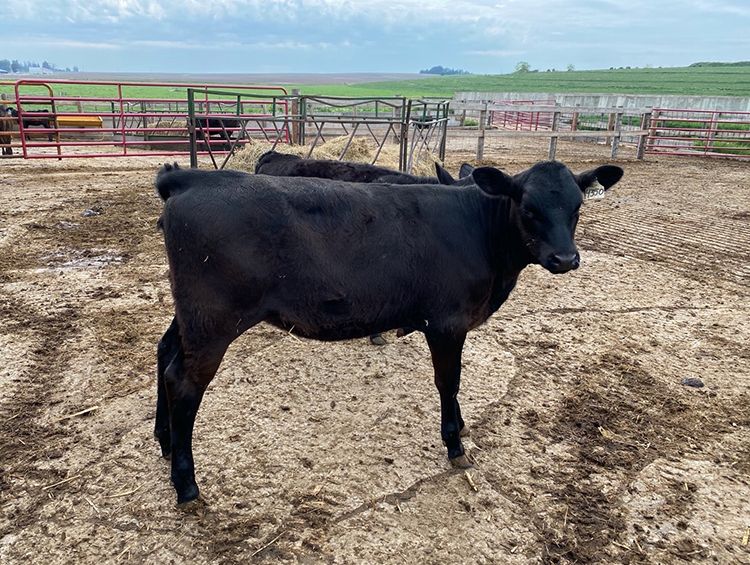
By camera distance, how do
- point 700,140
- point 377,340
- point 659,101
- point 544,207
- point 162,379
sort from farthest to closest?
point 659,101
point 700,140
point 377,340
point 162,379
point 544,207

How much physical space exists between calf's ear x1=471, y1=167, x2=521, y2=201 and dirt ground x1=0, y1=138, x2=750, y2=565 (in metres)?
1.56

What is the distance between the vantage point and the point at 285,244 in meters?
2.81

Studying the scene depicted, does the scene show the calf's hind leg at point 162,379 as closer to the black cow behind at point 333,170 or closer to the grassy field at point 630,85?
the black cow behind at point 333,170

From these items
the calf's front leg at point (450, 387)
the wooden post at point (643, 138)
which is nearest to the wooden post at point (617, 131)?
the wooden post at point (643, 138)

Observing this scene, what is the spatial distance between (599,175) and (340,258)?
184 cm

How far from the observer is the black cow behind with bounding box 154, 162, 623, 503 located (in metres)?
2.76

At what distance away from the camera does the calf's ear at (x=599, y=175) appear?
344 centimetres

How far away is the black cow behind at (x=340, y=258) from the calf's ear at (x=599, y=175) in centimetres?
1

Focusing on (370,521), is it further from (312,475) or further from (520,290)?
(520,290)

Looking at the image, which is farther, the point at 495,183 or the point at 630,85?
the point at 630,85

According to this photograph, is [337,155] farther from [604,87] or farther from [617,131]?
[604,87]

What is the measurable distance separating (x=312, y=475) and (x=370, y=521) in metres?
0.48

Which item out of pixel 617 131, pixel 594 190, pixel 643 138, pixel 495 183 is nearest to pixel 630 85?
pixel 643 138

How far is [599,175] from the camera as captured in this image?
3527 millimetres
